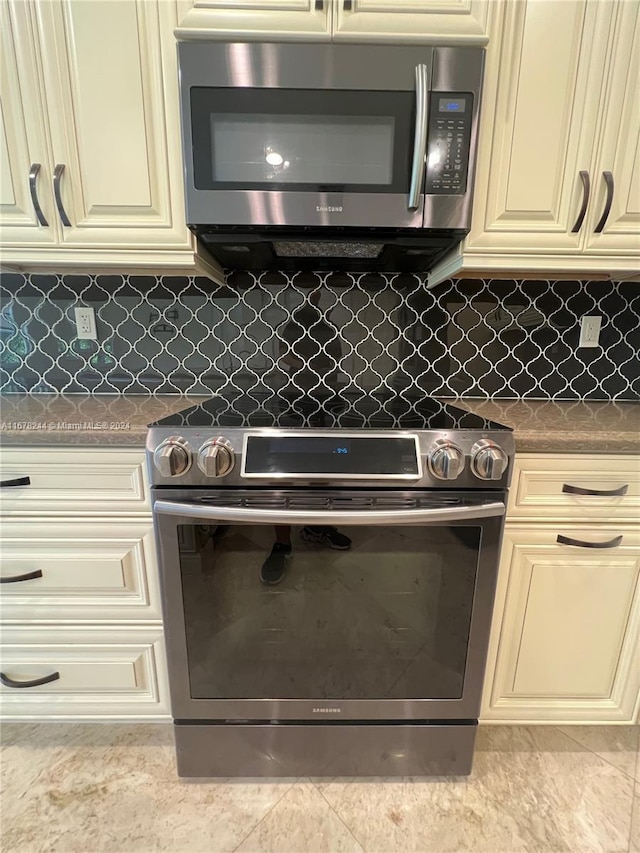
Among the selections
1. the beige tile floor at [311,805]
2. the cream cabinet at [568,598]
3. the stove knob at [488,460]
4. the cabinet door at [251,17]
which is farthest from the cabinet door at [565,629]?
the cabinet door at [251,17]

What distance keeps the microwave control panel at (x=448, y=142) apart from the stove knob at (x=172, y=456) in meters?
0.86

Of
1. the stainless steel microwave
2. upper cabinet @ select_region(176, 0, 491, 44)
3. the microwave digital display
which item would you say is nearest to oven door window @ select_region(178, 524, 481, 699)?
the stainless steel microwave

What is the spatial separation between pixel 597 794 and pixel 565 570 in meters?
0.61

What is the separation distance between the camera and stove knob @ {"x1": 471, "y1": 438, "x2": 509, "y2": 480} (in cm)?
93

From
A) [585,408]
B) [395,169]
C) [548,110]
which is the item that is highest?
[548,110]

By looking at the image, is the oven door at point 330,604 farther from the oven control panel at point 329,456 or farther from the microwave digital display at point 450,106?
the microwave digital display at point 450,106

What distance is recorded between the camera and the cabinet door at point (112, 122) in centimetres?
102

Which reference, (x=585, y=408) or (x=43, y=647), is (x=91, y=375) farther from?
(x=585, y=408)

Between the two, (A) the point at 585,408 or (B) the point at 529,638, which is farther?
(A) the point at 585,408

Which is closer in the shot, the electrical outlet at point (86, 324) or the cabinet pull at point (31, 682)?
the cabinet pull at point (31, 682)

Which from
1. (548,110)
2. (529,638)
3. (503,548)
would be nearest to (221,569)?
(503,548)

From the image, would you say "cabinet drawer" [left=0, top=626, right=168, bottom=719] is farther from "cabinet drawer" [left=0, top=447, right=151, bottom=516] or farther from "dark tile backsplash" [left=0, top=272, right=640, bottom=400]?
"dark tile backsplash" [left=0, top=272, right=640, bottom=400]

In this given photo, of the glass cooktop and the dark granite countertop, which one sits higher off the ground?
the glass cooktop

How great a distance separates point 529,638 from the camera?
116 centimetres
